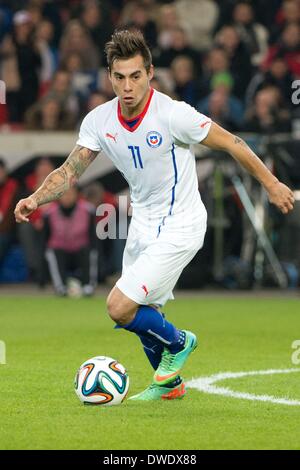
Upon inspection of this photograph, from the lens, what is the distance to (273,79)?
65.8 feet

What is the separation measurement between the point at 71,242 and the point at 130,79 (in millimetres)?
9969

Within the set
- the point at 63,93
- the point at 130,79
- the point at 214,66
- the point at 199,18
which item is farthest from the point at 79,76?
the point at 130,79

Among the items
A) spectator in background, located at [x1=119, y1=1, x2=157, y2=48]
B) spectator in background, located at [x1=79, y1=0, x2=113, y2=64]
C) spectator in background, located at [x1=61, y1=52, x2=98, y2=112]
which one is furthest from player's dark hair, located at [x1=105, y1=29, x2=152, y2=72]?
spectator in background, located at [x1=79, y1=0, x2=113, y2=64]

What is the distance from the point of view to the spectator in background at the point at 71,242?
18031 mm

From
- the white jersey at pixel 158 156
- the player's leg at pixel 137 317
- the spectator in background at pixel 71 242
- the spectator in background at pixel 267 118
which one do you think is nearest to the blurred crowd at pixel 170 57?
the spectator in background at pixel 267 118

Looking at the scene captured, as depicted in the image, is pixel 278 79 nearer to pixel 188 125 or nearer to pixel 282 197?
pixel 188 125

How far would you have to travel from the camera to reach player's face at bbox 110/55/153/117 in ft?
27.4

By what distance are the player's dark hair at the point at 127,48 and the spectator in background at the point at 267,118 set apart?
32.9ft

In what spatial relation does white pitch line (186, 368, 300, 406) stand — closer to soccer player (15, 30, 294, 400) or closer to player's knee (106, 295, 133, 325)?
soccer player (15, 30, 294, 400)

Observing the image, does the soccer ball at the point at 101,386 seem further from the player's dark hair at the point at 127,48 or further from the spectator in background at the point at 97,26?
the spectator in background at the point at 97,26

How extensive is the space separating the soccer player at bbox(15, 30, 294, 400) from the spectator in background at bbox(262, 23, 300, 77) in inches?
473

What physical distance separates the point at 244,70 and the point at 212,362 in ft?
35.5

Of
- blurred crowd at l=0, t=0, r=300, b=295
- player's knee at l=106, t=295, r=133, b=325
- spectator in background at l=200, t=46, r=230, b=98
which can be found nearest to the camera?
player's knee at l=106, t=295, r=133, b=325
